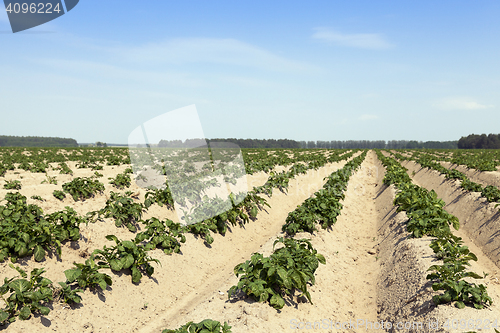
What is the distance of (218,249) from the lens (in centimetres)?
852

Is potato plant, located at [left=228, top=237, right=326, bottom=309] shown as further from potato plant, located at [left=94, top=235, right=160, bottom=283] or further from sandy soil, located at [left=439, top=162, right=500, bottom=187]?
sandy soil, located at [left=439, top=162, right=500, bottom=187]

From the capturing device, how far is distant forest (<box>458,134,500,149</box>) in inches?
4458

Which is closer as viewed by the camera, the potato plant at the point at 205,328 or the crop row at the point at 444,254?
the potato plant at the point at 205,328

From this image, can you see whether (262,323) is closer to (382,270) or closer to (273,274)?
(273,274)

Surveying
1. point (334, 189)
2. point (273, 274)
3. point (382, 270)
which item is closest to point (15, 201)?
point (273, 274)

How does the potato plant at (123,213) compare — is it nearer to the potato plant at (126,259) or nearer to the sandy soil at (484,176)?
the potato plant at (126,259)

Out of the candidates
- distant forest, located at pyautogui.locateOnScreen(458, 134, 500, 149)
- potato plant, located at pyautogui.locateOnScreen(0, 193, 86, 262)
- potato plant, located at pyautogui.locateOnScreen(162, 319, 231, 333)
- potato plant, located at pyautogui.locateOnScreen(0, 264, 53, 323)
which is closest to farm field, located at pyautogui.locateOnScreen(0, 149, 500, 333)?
potato plant, located at pyautogui.locateOnScreen(0, 193, 86, 262)

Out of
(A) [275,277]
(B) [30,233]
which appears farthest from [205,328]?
(B) [30,233]

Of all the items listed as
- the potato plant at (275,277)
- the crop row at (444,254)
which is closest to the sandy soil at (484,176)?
the crop row at (444,254)

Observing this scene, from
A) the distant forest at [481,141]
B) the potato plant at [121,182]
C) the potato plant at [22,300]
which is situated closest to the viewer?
the potato plant at [22,300]

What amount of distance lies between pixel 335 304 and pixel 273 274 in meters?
1.70

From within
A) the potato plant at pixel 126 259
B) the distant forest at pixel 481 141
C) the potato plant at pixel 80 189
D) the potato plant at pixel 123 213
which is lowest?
the distant forest at pixel 481 141

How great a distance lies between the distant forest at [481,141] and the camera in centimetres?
11323

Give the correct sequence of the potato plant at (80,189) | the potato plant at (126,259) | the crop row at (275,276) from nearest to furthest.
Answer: the crop row at (275,276), the potato plant at (126,259), the potato plant at (80,189)
